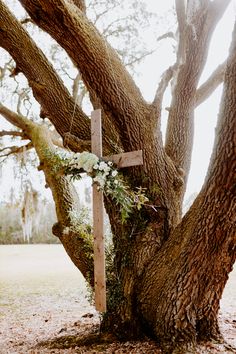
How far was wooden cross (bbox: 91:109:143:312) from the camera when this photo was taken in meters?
3.21

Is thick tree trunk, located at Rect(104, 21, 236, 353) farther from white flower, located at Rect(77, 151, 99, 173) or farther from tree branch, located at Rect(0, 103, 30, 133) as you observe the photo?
tree branch, located at Rect(0, 103, 30, 133)

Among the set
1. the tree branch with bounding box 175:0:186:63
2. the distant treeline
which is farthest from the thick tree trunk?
the distant treeline

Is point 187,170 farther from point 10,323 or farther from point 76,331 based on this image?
point 10,323

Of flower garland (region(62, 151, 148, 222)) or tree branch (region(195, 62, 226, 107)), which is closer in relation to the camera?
flower garland (region(62, 151, 148, 222))

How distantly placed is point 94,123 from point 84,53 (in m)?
0.60

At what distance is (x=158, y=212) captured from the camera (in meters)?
3.62

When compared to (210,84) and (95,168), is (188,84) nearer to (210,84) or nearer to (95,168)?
(210,84)

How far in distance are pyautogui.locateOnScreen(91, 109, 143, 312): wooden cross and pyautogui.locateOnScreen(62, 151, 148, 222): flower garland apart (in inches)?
3.9

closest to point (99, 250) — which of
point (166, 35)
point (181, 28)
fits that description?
point (181, 28)

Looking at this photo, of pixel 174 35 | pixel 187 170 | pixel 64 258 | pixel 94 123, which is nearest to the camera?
pixel 94 123

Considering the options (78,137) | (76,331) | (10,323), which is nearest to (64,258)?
(10,323)

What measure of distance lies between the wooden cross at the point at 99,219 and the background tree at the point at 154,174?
0.76 feet

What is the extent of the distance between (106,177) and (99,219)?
362 millimetres

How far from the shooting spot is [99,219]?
10.7ft
